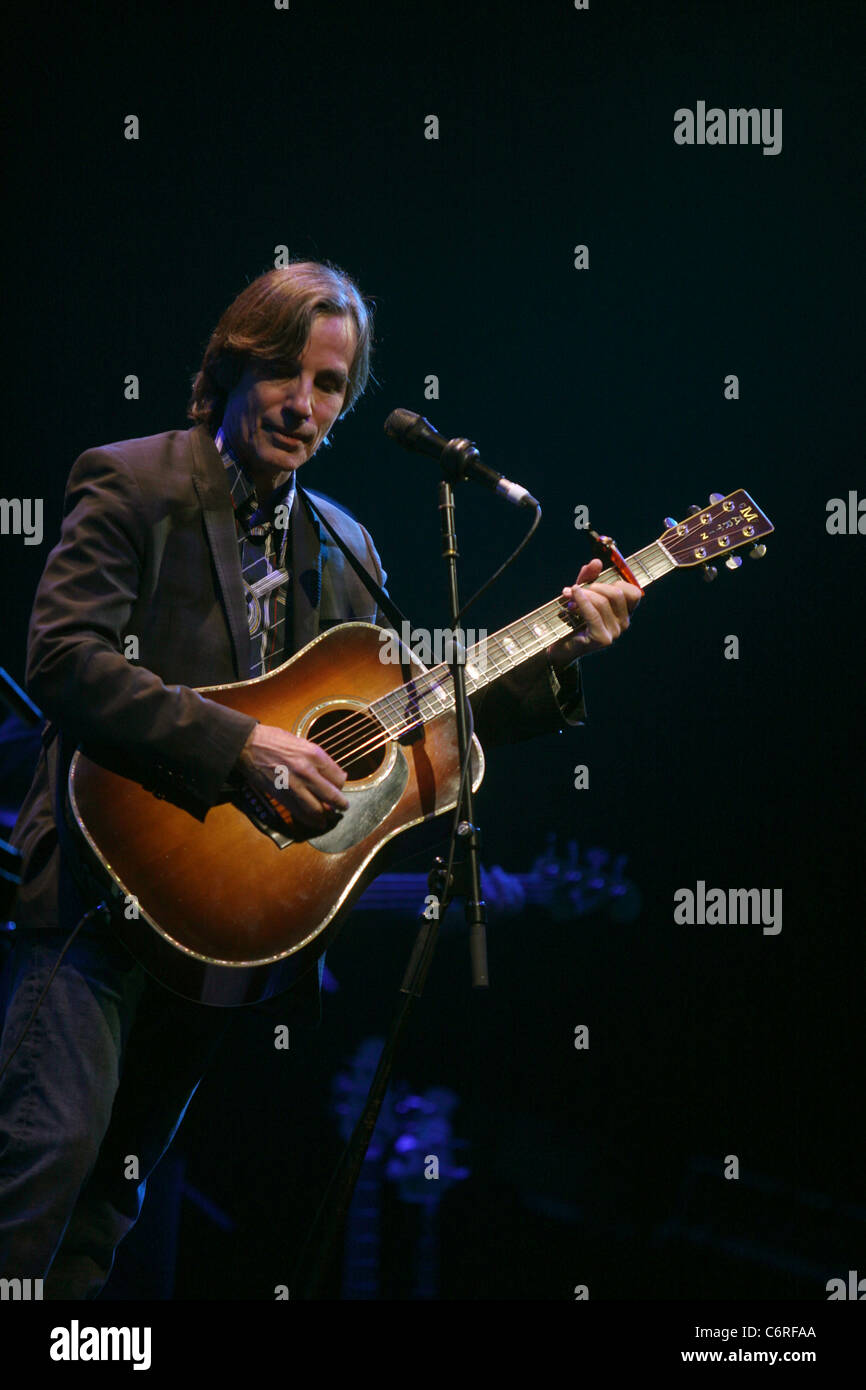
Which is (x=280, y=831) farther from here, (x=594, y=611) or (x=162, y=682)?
(x=594, y=611)

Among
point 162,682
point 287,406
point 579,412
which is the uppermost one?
point 579,412

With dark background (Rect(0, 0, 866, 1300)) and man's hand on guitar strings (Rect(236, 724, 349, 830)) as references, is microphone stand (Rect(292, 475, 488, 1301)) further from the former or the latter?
dark background (Rect(0, 0, 866, 1300))

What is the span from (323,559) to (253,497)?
0.83 feet

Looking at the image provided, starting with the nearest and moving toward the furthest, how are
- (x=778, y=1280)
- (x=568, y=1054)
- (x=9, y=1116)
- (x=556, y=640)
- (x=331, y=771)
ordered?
(x=9, y=1116) < (x=331, y=771) < (x=556, y=640) < (x=778, y=1280) < (x=568, y=1054)

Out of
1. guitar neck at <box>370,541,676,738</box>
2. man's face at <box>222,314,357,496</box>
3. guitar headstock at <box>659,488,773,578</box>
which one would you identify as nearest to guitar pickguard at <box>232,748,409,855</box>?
guitar neck at <box>370,541,676,738</box>

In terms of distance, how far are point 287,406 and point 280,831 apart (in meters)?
1.12

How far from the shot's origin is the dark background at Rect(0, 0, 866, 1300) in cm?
409

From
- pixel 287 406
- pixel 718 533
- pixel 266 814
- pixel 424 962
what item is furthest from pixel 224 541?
pixel 718 533

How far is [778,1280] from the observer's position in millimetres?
3775

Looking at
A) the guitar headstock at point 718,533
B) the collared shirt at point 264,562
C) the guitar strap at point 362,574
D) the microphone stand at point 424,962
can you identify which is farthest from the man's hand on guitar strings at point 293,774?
the guitar headstock at point 718,533

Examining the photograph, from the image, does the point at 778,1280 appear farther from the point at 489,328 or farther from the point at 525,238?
the point at 525,238

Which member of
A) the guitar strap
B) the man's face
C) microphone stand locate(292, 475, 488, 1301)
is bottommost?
microphone stand locate(292, 475, 488, 1301)

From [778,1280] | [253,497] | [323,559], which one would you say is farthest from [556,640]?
[778,1280]

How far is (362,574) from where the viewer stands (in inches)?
113
